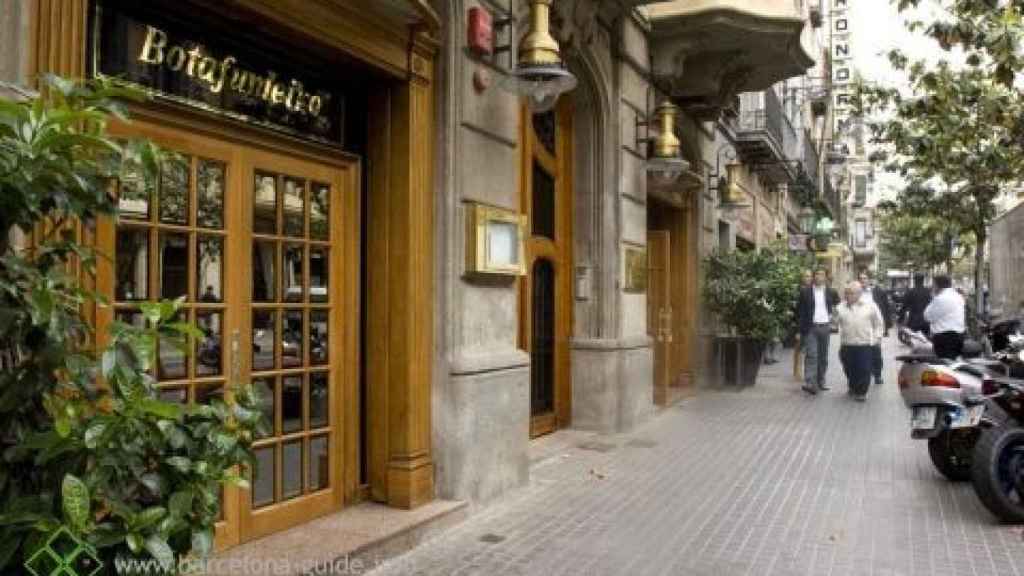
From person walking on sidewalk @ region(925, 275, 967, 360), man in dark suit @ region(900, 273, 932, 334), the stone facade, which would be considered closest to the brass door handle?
the stone facade

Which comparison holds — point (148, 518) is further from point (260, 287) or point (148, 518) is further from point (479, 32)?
point (479, 32)

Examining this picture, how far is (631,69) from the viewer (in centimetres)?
Result: 1023

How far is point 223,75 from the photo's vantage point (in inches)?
190

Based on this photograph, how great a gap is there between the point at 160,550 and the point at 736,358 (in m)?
12.6

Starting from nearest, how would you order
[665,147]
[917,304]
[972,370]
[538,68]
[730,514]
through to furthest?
[538,68], [730,514], [972,370], [665,147], [917,304]

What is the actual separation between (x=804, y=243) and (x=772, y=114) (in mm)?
2878

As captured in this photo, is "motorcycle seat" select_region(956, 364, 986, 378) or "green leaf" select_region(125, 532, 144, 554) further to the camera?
"motorcycle seat" select_region(956, 364, 986, 378)

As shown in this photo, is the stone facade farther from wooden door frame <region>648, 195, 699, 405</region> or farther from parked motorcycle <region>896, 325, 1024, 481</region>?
wooden door frame <region>648, 195, 699, 405</region>

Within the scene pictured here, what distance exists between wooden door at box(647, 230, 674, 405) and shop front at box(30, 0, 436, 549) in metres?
6.33

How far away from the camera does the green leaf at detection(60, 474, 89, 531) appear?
2.06 meters

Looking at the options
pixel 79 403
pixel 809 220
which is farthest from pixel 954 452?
pixel 809 220

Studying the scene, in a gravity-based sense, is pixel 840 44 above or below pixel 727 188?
above

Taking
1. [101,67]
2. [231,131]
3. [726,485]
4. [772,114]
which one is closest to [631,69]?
[726,485]

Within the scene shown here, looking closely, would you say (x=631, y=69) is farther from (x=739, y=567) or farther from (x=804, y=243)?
(x=804, y=243)
